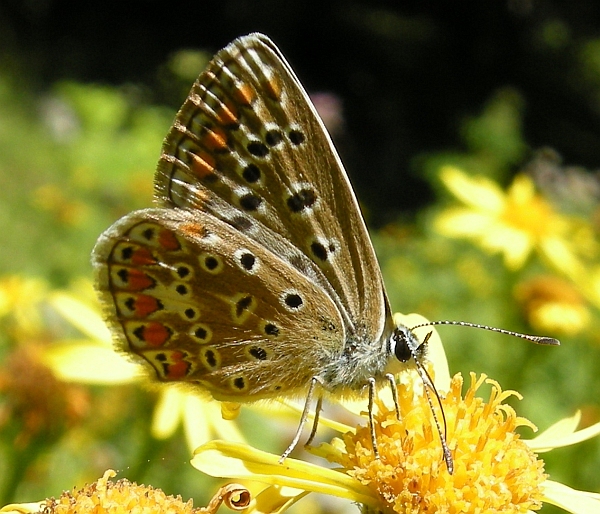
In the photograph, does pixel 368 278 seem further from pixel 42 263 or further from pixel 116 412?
pixel 42 263

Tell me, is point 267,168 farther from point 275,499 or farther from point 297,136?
point 275,499

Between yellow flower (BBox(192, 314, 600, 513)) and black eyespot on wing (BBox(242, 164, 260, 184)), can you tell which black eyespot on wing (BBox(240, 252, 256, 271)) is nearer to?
black eyespot on wing (BBox(242, 164, 260, 184))

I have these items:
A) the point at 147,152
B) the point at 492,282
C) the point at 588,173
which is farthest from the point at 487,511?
the point at 588,173

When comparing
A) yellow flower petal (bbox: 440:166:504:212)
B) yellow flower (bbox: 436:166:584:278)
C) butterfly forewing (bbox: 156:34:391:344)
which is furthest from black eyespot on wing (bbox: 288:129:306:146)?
yellow flower petal (bbox: 440:166:504:212)

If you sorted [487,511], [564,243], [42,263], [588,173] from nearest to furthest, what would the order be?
[487,511] → [564,243] → [42,263] → [588,173]

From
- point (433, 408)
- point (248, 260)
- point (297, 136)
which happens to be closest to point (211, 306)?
point (248, 260)
